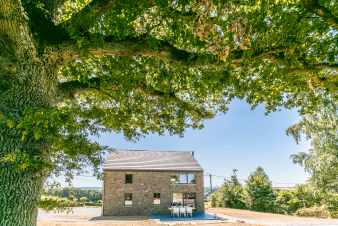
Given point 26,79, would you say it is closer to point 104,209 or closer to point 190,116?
point 190,116

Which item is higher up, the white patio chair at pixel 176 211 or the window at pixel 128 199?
the window at pixel 128 199

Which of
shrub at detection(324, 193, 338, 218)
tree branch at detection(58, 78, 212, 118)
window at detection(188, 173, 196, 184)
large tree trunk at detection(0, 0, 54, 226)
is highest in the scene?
tree branch at detection(58, 78, 212, 118)

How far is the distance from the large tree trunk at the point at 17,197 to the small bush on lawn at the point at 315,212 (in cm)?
2432

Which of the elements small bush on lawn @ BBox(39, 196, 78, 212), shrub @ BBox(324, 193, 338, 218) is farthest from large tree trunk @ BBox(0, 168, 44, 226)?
shrub @ BBox(324, 193, 338, 218)

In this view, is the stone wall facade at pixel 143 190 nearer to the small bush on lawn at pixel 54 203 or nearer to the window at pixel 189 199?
the window at pixel 189 199

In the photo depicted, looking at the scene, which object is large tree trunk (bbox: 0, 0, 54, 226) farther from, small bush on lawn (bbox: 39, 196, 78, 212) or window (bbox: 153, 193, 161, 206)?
window (bbox: 153, 193, 161, 206)

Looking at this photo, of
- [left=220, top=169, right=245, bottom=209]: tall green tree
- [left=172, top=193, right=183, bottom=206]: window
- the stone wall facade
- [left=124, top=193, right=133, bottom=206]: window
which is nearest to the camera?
the stone wall facade

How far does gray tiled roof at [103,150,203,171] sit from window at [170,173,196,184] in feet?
1.82

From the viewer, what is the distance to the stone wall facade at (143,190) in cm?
2511

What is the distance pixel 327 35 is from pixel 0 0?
5082 mm

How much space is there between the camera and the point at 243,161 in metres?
37.9

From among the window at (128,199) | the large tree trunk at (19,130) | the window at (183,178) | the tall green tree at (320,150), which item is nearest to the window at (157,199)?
the window at (183,178)

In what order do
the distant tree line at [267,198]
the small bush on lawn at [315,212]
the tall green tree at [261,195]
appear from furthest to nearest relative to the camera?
the tall green tree at [261,195] → the distant tree line at [267,198] → the small bush on lawn at [315,212]

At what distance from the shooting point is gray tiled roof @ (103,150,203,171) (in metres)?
26.7
